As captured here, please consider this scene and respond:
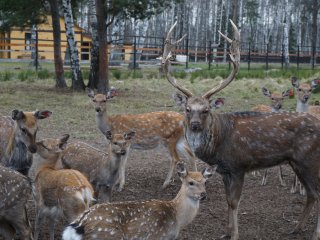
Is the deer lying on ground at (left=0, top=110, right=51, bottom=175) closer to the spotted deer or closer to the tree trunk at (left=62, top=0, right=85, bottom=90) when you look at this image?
the spotted deer

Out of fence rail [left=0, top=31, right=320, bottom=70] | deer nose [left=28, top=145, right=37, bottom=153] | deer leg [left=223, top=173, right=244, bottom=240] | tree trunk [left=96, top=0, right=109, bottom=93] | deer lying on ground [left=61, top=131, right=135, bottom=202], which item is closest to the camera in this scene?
deer leg [left=223, top=173, right=244, bottom=240]

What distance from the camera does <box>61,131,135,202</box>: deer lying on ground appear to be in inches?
259

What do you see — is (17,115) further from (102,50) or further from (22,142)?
(102,50)

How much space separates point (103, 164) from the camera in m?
6.64

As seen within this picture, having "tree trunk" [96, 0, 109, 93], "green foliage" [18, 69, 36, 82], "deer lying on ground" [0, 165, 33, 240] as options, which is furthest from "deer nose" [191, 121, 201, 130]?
"green foliage" [18, 69, 36, 82]

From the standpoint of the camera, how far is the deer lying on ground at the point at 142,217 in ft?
14.7

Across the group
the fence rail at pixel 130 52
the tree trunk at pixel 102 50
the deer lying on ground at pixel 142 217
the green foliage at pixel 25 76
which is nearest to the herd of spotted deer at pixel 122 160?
the deer lying on ground at pixel 142 217

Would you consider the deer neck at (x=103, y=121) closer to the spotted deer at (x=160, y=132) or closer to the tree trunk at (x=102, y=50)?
the spotted deer at (x=160, y=132)

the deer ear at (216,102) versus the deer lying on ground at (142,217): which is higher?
the deer ear at (216,102)

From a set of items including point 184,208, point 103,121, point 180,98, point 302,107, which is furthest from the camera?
point 302,107

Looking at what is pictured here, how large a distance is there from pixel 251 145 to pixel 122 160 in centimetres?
160

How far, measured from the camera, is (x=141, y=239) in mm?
4734

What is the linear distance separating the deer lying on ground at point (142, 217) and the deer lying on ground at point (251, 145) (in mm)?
535

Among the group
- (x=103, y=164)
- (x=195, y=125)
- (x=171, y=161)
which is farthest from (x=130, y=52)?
(x=195, y=125)
